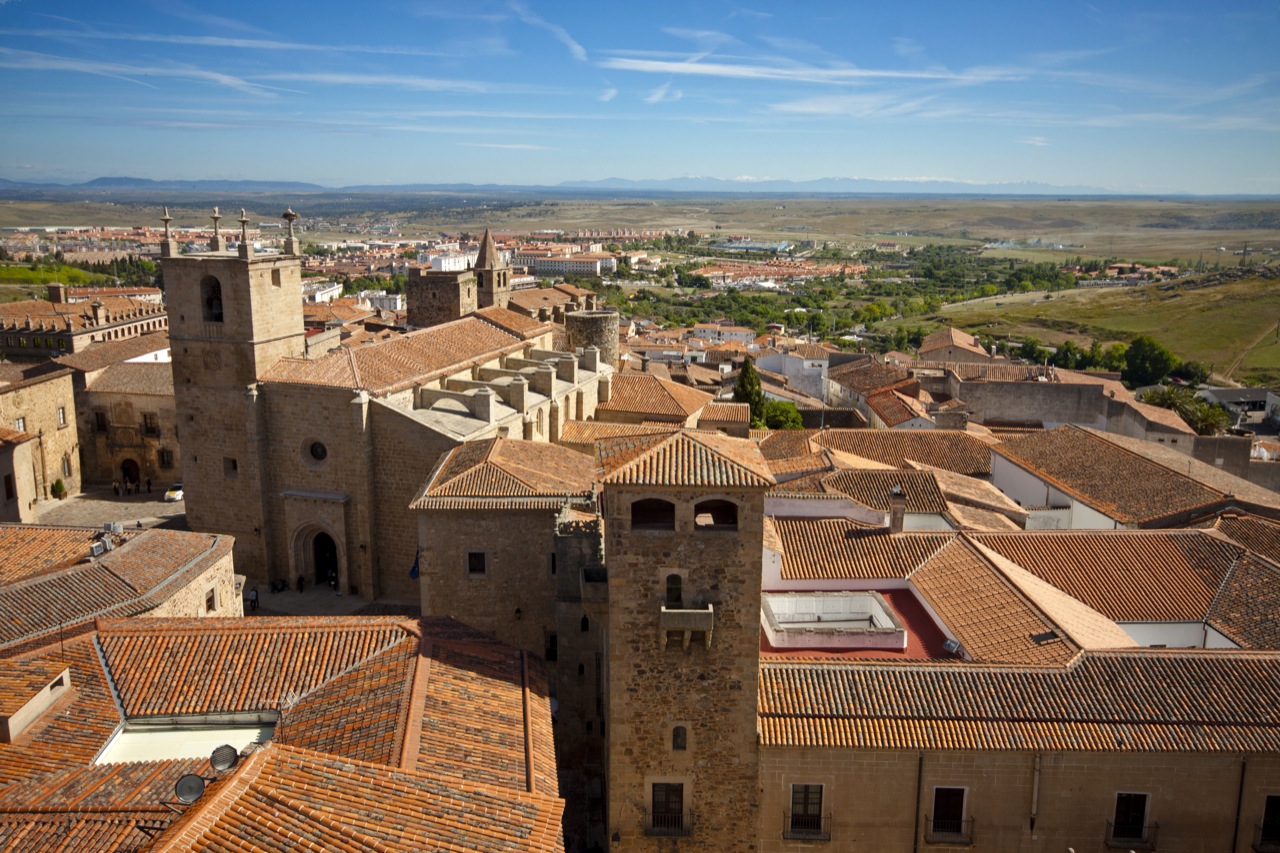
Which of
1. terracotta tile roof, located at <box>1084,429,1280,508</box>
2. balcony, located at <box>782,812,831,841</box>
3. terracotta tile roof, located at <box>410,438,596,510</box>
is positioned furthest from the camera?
terracotta tile roof, located at <box>1084,429,1280,508</box>

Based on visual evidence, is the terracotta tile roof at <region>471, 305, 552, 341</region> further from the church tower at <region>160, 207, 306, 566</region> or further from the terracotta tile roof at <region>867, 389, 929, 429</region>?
the terracotta tile roof at <region>867, 389, 929, 429</region>

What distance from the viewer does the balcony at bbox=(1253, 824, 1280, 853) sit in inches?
562

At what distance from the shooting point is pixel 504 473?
20578 millimetres

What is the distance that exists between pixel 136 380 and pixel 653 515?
1147 inches

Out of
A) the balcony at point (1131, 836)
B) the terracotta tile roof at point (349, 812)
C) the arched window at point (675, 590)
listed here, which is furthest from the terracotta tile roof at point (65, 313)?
the balcony at point (1131, 836)

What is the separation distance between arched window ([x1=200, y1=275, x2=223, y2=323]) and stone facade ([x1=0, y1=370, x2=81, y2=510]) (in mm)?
10799

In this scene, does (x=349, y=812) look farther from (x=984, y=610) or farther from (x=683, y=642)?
(x=984, y=610)

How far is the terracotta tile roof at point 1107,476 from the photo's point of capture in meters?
26.6

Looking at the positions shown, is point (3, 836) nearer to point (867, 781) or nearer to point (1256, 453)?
point (867, 781)

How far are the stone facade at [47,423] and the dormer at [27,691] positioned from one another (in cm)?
2217

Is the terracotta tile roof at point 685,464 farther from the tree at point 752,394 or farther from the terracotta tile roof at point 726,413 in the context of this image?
the tree at point 752,394

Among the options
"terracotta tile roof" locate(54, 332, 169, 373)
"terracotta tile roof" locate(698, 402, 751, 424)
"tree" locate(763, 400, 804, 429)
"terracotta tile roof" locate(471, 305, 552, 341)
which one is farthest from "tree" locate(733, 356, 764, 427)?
"terracotta tile roof" locate(54, 332, 169, 373)

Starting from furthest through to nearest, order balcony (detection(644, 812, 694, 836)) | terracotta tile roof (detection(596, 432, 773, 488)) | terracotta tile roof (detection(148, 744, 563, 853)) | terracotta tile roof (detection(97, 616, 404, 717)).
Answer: balcony (detection(644, 812, 694, 836)), terracotta tile roof (detection(596, 432, 773, 488)), terracotta tile roof (detection(97, 616, 404, 717)), terracotta tile roof (detection(148, 744, 563, 853))

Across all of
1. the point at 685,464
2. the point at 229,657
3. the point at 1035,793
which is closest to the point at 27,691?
the point at 229,657
